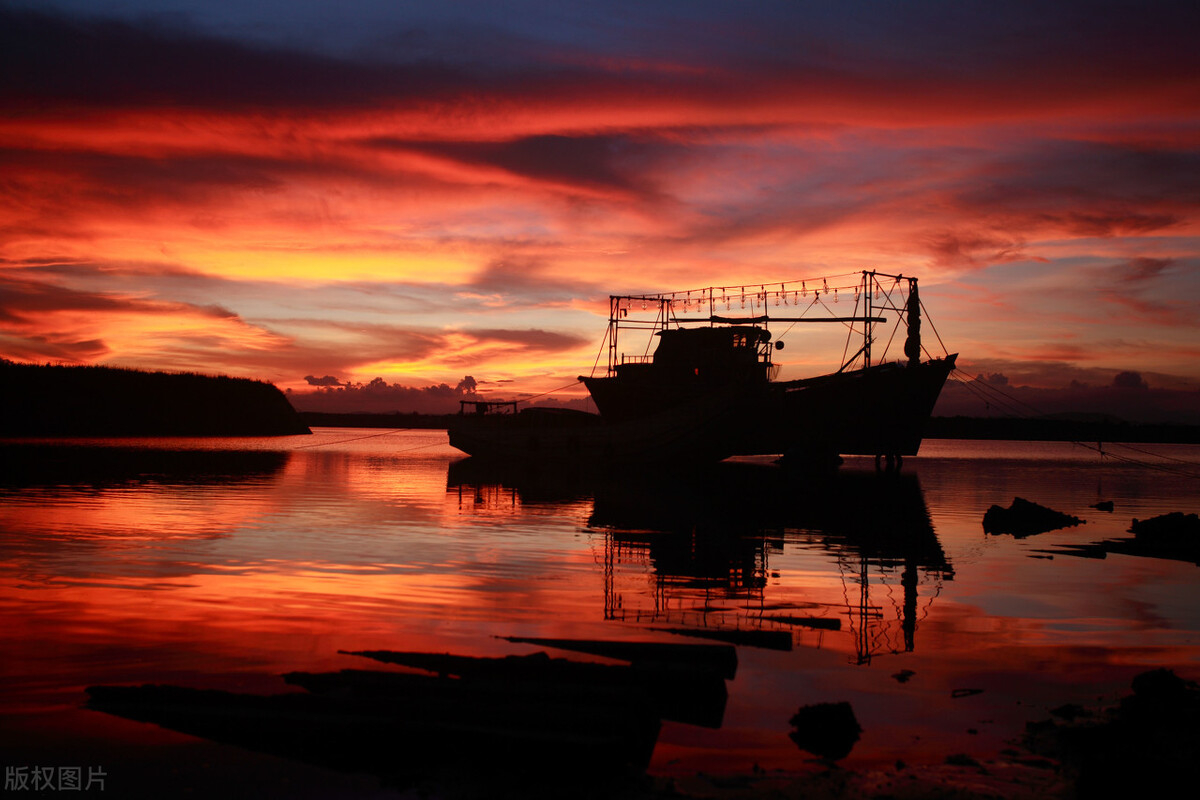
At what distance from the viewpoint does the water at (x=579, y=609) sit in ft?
24.1

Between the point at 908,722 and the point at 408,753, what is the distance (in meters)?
4.69

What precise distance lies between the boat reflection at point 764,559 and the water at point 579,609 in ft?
0.34

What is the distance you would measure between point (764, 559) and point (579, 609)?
279 inches

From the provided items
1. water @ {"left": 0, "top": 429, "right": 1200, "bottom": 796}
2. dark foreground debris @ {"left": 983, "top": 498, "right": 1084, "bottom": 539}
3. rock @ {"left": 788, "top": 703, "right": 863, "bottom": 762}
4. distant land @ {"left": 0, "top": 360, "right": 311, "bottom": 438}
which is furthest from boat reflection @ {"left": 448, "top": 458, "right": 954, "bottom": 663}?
distant land @ {"left": 0, "top": 360, "right": 311, "bottom": 438}

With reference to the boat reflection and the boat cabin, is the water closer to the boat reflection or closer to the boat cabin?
the boat reflection

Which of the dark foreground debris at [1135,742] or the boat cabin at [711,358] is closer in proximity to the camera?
the dark foreground debris at [1135,742]

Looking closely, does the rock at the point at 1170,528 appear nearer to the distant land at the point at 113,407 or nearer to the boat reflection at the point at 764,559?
the boat reflection at the point at 764,559

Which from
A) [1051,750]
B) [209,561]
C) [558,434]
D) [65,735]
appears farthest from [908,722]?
[558,434]

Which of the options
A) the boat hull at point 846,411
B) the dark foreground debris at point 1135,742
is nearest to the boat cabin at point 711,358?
the boat hull at point 846,411

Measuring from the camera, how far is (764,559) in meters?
18.5

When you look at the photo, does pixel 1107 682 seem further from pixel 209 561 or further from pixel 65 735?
pixel 209 561

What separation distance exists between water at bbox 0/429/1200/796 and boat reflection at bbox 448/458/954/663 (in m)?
0.10

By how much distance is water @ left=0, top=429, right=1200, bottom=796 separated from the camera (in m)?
7.36

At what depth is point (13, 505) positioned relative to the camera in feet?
83.5
